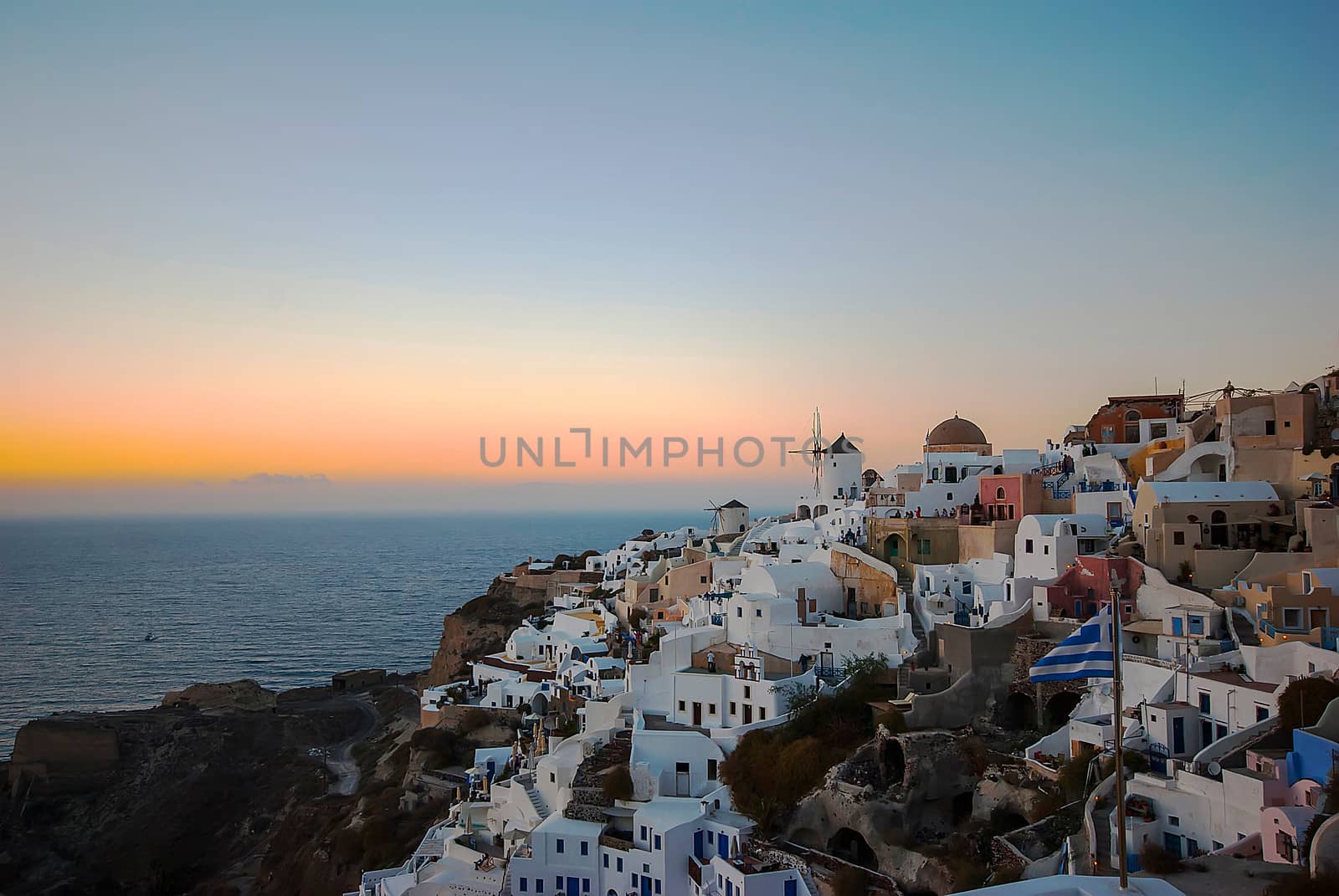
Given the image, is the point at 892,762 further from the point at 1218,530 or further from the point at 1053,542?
the point at 1218,530

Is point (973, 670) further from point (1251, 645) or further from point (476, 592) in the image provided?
point (476, 592)

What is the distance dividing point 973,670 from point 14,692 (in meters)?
62.7

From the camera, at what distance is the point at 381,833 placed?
3275cm

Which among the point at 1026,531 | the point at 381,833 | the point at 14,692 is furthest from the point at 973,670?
the point at 14,692

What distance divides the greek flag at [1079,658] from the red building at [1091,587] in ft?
34.3

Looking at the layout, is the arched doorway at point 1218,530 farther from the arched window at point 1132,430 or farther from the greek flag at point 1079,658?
the greek flag at point 1079,658

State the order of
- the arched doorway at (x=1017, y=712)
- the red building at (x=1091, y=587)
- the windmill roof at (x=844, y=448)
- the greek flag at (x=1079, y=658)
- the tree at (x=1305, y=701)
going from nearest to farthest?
1. the greek flag at (x=1079, y=658)
2. the tree at (x=1305, y=701)
3. the arched doorway at (x=1017, y=712)
4. the red building at (x=1091, y=587)
5. the windmill roof at (x=844, y=448)

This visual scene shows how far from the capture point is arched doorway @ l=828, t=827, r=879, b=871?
20.5 m

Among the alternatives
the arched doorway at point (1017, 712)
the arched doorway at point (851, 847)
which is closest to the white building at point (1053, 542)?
the arched doorway at point (1017, 712)

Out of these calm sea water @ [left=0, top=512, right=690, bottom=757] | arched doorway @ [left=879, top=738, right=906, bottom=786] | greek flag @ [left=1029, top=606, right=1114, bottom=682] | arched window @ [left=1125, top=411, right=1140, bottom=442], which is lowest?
calm sea water @ [left=0, top=512, right=690, bottom=757]

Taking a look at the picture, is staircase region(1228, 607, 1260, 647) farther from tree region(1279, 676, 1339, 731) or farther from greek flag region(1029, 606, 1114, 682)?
greek flag region(1029, 606, 1114, 682)

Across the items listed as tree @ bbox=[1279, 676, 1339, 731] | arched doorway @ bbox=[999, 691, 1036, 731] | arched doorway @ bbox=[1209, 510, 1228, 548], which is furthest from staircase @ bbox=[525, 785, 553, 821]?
arched doorway @ bbox=[1209, 510, 1228, 548]

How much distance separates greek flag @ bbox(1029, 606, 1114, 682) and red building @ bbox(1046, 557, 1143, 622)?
412 inches

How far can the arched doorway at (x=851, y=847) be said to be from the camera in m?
20.5
